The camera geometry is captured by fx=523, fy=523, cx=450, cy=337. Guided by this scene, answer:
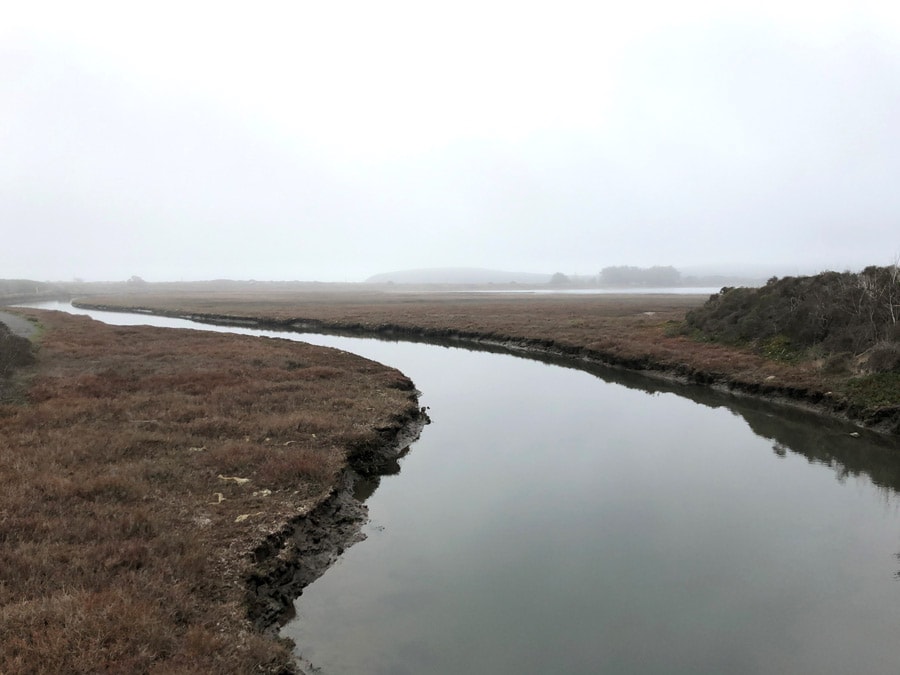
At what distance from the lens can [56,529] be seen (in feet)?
29.2

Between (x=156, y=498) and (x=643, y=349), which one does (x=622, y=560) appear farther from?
(x=643, y=349)

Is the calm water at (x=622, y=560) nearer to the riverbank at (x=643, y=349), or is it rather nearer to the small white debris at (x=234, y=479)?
the riverbank at (x=643, y=349)

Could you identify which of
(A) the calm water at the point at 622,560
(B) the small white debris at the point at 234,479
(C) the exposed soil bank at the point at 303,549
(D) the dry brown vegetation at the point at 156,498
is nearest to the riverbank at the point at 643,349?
(A) the calm water at the point at 622,560

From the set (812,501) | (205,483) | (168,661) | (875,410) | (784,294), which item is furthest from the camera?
(784,294)

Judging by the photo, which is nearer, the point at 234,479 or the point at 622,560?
the point at 622,560

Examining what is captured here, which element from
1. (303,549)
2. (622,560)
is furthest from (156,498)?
(622,560)

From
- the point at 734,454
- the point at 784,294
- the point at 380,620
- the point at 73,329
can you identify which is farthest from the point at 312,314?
the point at 380,620

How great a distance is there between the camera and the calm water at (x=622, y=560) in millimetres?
8375

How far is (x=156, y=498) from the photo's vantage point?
35.5ft

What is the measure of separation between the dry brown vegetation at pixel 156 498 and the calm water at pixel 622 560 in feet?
5.73

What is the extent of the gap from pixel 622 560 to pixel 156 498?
9.81 meters

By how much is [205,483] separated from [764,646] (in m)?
11.4

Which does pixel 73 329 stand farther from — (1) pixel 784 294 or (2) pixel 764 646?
(1) pixel 784 294

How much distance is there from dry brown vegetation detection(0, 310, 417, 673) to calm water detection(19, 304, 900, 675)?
1745mm
